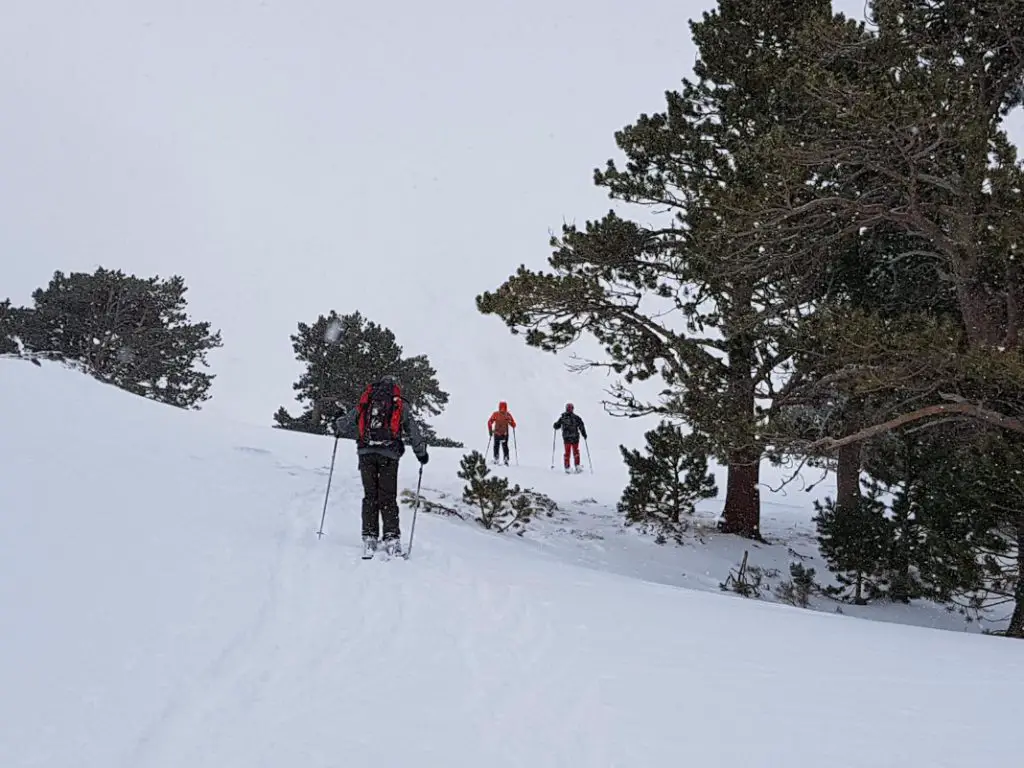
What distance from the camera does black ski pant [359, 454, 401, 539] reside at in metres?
7.34

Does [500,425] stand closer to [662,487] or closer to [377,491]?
[662,487]

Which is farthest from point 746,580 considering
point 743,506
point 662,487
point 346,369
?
point 346,369

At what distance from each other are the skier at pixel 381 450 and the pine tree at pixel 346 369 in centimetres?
1712

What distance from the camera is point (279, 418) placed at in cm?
2964

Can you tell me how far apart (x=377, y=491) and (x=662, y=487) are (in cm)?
611

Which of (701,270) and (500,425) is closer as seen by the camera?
(701,270)

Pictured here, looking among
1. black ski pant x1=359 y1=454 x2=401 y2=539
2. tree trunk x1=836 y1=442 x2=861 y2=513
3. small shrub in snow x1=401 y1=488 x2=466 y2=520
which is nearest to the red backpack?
→ black ski pant x1=359 y1=454 x2=401 y2=539

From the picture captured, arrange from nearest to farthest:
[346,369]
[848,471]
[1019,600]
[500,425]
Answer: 1. [1019,600]
2. [848,471]
3. [500,425]
4. [346,369]

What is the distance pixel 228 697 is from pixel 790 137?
8192mm

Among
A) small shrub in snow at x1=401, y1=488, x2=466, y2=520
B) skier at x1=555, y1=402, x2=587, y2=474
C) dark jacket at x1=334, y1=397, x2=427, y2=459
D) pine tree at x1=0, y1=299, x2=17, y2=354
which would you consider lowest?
small shrub in snow at x1=401, y1=488, x2=466, y2=520

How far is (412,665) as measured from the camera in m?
3.81

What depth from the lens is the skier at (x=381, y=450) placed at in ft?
24.1

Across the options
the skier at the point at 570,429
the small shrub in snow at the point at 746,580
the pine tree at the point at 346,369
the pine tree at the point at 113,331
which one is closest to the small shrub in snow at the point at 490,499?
the small shrub in snow at the point at 746,580

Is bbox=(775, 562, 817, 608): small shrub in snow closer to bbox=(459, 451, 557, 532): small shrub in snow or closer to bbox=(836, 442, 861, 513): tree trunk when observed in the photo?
bbox=(836, 442, 861, 513): tree trunk
